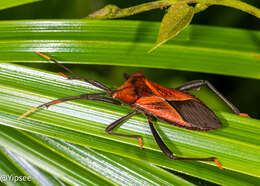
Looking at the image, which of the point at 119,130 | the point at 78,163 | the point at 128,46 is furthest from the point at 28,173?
the point at 128,46

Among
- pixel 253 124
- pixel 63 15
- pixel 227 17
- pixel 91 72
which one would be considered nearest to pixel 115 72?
pixel 91 72

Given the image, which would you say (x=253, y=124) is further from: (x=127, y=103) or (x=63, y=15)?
(x=63, y=15)

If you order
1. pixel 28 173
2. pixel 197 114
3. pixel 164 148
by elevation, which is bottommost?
pixel 28 173

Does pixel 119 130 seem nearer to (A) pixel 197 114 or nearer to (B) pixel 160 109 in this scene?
(B) pixel 160 109

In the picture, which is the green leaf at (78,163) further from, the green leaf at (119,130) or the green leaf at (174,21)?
the green leaf at (174,21)

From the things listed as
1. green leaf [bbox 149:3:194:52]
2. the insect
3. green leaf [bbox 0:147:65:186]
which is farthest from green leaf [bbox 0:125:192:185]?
green leaf [bbox 149:3:194:52]

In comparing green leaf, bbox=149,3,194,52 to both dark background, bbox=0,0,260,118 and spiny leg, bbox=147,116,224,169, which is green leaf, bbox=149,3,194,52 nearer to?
spiny leg, bbox=147,116,224,169
